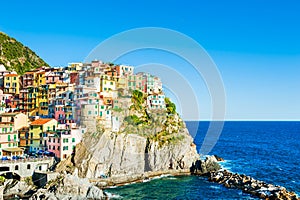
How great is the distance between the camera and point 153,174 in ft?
203

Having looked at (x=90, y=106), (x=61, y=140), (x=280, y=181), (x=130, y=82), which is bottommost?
(x=280, y=181)

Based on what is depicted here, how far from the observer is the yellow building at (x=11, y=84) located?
8175 cm

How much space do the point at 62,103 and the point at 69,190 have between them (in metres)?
26.8

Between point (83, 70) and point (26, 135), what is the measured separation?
75.2ft

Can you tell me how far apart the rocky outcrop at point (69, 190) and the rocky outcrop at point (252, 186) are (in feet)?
Answer: 73.7

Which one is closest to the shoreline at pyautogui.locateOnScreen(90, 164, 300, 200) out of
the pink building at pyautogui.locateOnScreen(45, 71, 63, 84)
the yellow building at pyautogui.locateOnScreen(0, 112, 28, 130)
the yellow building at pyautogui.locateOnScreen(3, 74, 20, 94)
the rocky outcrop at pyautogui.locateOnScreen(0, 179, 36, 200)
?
the rocky outcrop at pyautogui.locateOnScreen(0, 179, 36, 200)

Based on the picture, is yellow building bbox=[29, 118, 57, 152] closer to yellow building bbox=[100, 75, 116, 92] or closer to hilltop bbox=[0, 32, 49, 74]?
yellow building bbox=[100, 75, 116, 92]

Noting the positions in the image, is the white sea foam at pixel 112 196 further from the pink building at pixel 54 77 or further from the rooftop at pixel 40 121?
the pink building at pixel 54 77

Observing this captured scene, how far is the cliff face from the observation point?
191 feet

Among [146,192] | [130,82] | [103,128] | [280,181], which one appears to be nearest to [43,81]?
[130,82]

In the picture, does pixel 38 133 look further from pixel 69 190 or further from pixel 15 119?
pixel 69 190

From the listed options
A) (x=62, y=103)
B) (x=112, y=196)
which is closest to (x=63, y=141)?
(x=62, y=103)

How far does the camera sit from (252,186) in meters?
53.4

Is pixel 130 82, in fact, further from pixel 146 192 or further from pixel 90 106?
pixel 146 192
